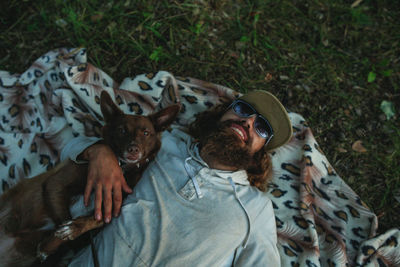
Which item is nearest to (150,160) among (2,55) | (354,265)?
(354,265)

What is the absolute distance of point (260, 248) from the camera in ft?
8.96

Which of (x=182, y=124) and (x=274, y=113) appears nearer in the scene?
(x=274, y=113)

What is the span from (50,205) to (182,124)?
1930 mm

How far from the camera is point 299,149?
147 inches

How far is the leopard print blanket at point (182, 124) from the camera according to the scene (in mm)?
3367

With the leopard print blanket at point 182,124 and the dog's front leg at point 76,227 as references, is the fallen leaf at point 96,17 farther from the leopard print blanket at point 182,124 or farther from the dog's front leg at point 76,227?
the dog's front leg at point 76,227

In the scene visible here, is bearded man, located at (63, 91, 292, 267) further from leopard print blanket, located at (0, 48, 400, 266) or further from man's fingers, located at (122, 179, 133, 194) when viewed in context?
leopard print blanket, located at (0, 48, 400, 266)

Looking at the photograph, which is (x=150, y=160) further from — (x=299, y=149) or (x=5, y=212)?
(x=299, y=149)

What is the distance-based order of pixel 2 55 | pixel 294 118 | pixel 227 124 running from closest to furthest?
pixel 227 124 < pixel 294 118 < pixel 2 55

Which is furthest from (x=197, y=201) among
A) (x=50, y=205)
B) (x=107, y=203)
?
(x=50, y=205)

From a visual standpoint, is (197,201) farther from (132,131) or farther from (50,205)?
(50,205)

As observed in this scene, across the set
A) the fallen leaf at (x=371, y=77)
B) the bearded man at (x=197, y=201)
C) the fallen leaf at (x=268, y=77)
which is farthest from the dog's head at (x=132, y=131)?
the fallen leaf at (x=371, y=77)

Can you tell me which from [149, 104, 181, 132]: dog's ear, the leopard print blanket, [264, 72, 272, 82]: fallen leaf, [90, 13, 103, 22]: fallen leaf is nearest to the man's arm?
[149, 104, 181, 132]: dog's ear

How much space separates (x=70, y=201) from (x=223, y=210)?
5.38 feet
